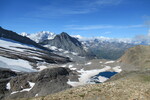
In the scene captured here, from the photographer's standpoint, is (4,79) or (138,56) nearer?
(4,79)

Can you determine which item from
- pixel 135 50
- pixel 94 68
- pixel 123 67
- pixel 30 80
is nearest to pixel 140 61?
pixel 123 67

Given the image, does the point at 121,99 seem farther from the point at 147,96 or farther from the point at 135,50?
the point at 135,50

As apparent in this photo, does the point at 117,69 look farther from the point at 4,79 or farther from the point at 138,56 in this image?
the point at 4,79

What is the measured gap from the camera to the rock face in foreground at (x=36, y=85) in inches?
3075

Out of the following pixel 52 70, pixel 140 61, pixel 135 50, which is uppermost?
pixel 135 50

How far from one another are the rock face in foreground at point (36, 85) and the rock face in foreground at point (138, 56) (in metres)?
72.2

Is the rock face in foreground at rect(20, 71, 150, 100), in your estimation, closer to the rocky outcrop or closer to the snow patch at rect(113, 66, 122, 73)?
the rocky outcrop

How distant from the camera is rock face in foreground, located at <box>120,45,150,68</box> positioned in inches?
5709

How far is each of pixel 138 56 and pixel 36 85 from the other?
108197 mm

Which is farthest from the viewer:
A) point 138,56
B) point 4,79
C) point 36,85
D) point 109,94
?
point 138,56

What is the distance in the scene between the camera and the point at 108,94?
27.1 meters

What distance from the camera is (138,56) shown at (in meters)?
160

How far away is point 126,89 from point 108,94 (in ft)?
11.9

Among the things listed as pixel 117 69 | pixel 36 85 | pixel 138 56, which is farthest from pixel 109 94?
pixel 138 56
